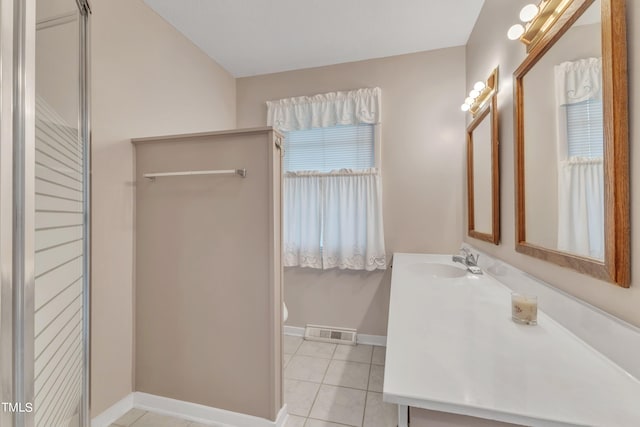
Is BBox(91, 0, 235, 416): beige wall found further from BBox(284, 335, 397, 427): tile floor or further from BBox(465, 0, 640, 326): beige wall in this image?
BBox(465, 0, 640, 326): beige wall

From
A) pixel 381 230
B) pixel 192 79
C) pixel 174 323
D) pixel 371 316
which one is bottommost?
pixel 371 316

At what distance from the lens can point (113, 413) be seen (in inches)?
60.6

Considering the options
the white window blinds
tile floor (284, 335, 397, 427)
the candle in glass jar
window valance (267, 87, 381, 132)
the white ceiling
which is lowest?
tile floor (284, 335, 397, 427)

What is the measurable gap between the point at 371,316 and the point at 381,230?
819 millimetres

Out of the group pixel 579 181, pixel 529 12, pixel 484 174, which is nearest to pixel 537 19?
pixel 529 12

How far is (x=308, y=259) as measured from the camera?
100 inches

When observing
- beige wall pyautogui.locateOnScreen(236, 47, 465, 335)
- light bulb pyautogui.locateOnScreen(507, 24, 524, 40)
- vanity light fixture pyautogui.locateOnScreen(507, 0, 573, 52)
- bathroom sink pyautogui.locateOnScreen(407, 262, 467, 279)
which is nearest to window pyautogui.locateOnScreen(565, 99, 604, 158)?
vanity light fixture pyautogui.locateOnScreen(507, 0, 573, 52)

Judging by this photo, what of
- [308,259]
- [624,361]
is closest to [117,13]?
[308,259]

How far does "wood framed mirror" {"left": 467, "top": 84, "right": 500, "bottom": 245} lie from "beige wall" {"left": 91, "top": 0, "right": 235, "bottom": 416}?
Result: 224 cm

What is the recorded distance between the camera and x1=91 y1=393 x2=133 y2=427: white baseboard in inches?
57.9

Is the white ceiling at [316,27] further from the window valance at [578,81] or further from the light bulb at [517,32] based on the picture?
the window valance at [578,81]

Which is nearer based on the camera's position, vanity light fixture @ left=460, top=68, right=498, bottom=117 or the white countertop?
the white countertop

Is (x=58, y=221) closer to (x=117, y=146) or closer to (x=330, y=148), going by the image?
(x=117, y=146)

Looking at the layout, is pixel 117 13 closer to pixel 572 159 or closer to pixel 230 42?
pixel 230 42
